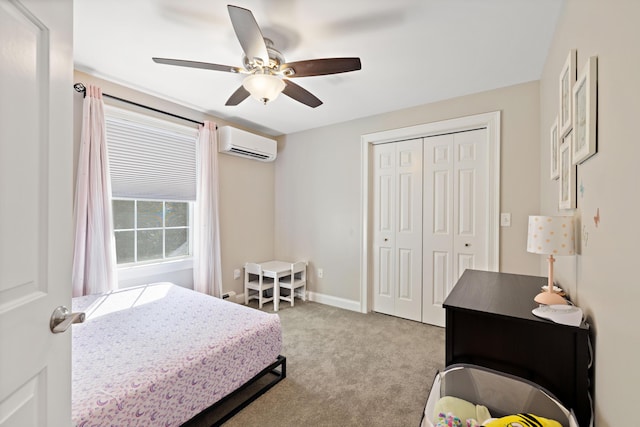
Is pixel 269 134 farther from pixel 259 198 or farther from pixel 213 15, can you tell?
pixel 213 15

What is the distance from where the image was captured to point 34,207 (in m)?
0.71

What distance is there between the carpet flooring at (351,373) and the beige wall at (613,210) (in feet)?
3.78

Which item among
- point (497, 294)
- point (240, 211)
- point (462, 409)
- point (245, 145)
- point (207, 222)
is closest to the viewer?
point (462, 409)

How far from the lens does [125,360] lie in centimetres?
149

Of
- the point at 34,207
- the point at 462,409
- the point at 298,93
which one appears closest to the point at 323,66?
the point at 298,93

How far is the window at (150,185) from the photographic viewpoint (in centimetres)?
264

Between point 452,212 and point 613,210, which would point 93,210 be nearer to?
point 613,210

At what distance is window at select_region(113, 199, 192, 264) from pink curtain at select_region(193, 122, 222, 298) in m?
0.18

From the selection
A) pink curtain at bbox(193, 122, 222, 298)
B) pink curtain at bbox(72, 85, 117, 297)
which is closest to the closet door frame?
pink curtain at bbox(193, 122, 222, 298)

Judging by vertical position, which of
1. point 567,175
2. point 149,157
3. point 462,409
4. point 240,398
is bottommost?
point 240,398

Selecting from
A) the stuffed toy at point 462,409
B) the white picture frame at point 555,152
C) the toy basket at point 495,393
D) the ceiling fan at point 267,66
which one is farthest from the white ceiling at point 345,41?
the stuffed toy at point 462,409

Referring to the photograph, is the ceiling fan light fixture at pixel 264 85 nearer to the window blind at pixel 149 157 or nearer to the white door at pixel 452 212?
the window blind at pixel 149 157

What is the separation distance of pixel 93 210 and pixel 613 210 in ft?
10.5

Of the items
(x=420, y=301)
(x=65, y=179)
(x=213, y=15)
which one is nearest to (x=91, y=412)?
(x=65, y=179)
